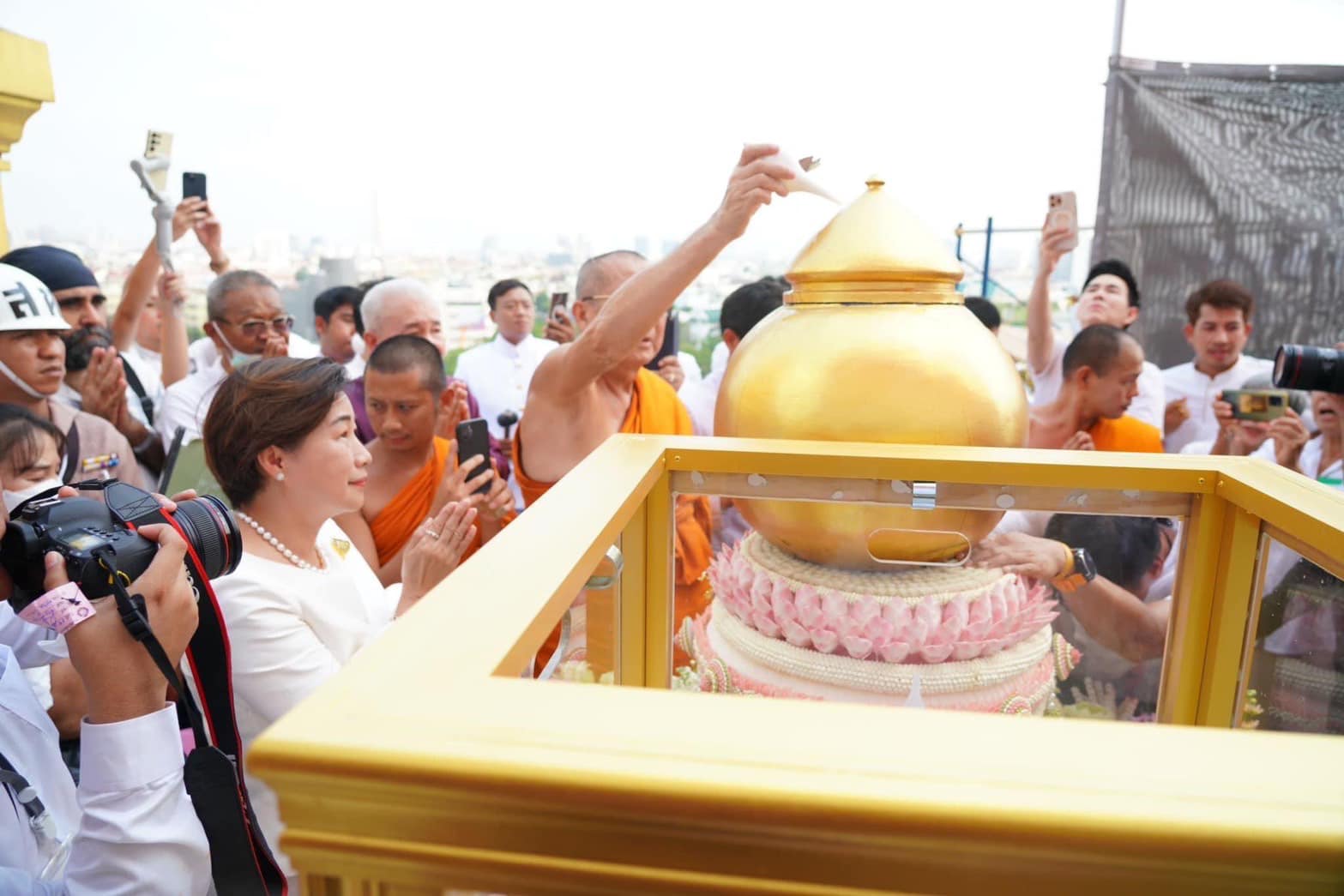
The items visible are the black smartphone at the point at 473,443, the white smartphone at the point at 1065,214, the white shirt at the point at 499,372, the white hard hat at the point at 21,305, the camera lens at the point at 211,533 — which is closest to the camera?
the camera lens at the point at 211,533

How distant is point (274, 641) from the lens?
1.05 metres

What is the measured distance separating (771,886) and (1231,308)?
279cm

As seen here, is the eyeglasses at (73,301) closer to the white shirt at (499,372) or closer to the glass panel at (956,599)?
the white shirt at (499,372)

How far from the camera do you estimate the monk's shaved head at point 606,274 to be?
6.40 feet

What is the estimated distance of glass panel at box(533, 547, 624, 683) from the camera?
53 cm

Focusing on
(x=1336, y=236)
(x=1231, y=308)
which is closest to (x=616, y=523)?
(x=1231, y=308)

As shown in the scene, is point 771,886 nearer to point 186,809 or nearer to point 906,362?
point 906,362

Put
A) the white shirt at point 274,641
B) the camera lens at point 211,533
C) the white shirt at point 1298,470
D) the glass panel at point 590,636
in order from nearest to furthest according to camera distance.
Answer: the glass panel at point 590,636
the white shirt at point 1298,470
the camera lens at point 211,533
the white shirt at point 274,641

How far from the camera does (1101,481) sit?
767 millimetres

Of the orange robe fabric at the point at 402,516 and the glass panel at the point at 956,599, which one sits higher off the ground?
the glass panel at the point at 956,599

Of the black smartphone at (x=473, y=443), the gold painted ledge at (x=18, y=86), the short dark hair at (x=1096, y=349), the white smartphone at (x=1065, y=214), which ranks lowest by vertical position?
the black smartphone at (x=473, y=443)

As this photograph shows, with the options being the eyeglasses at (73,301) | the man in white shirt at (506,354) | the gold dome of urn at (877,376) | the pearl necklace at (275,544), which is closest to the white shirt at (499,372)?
the man in white shirt at (506,354)

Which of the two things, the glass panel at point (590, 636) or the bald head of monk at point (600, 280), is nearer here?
the glass panel at point (590, 636)

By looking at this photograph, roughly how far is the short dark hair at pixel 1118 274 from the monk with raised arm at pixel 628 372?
5.11ft
